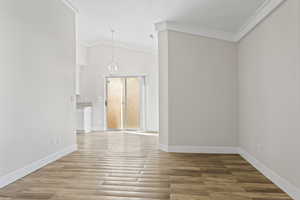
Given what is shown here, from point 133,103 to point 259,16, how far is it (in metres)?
5.59

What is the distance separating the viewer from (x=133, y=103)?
27.1ft

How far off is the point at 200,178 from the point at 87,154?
242 cm

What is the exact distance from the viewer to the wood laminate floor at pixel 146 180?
2.56 metres

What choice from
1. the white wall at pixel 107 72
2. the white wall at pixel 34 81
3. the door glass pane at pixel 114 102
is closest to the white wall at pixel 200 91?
the white wall at pixel 34 81

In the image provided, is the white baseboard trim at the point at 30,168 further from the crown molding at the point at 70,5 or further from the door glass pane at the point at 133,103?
the door glass pane at the point at 133,103

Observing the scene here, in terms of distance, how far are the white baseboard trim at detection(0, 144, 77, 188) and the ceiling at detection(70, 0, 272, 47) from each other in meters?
3.05

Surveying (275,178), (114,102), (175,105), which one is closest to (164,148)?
(175,105)

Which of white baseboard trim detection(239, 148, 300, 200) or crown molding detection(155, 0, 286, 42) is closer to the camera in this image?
white baseboard trim detection(239, 148, 300, 200)

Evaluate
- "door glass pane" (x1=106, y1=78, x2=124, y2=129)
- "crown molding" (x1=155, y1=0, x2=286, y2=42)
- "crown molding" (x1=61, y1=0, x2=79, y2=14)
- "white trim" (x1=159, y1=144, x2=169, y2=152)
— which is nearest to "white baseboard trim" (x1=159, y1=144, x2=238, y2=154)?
"white trim" (x1=159, y1=144, x2=169, y2=152)

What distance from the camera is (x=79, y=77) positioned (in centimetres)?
815

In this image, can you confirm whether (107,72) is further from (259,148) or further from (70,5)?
(259,148)

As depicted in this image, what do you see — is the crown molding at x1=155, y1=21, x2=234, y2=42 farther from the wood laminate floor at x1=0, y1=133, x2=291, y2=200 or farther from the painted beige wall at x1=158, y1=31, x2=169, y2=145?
the wood laminate floor at x1=0, y1=133, x2=291, y2=200

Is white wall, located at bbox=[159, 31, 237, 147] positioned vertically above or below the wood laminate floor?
above

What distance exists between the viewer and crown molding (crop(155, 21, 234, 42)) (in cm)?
455
